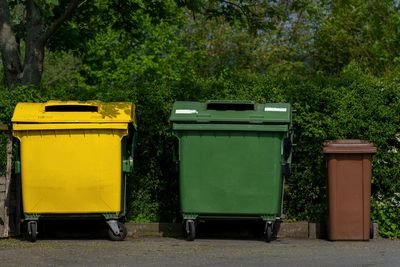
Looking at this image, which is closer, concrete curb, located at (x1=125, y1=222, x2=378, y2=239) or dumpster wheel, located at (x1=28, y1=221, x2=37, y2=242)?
dumpster wheel, located at (x1=28, y1=221, x2=37, y2=242)

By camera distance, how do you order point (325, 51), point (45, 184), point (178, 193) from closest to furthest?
1. point (45, 184)
2. point (178, 193)
3. point (325, 51)

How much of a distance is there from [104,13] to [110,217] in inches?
209

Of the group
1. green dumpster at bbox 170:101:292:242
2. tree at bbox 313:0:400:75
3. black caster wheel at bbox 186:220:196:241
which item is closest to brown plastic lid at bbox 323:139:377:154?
green dumpster at bbox 170:101:292:242

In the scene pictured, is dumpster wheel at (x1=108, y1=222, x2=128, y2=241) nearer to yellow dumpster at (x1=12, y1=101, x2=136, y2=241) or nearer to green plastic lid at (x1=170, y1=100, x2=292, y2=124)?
yellow dumpster at (x1=12, y1=101, x2=136, y2=241)

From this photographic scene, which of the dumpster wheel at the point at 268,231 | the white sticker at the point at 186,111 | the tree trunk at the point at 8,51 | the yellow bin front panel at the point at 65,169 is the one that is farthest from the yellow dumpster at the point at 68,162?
the tree trunk at the point at 8,51

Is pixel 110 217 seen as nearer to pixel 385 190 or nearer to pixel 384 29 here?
pixel 385 190

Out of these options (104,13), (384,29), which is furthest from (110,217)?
(384,29)

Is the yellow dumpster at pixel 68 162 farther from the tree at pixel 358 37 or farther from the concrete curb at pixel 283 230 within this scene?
the tree at pixel 358 37

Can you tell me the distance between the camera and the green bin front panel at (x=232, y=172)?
389 inches

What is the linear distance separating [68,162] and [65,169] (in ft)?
0.27

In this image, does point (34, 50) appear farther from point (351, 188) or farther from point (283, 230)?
point (351, 188)

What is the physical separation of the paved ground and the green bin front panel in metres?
0.43

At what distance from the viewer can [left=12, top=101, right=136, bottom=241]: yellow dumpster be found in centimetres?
975

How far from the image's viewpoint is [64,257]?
8.77 metres
